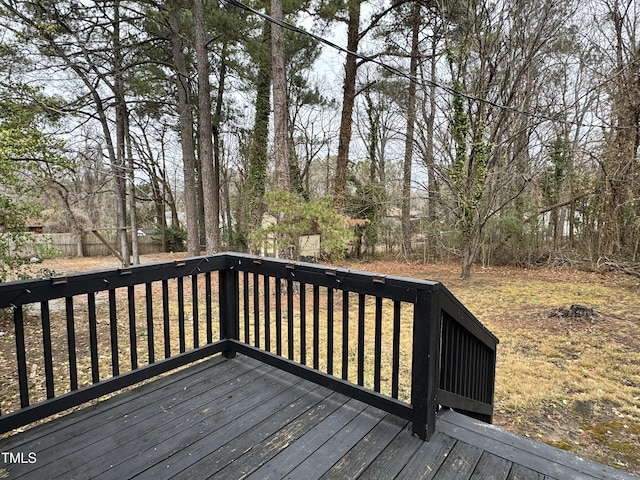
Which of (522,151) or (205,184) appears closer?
(522,151)

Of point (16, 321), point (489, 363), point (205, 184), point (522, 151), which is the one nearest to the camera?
point (16, 321)

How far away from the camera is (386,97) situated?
441 inches

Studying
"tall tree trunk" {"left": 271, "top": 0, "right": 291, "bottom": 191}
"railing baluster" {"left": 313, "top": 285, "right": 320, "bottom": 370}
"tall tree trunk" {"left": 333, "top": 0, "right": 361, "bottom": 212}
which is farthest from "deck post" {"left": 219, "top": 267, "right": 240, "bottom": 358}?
"tall tree trunk" {"left": 333, "top": 0, "right": 361, "bottom": 212}

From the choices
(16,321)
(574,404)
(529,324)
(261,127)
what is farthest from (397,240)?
(16,321)

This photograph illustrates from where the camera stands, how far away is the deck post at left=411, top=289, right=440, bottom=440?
1662mm

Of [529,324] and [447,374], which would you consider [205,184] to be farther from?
[447,374]

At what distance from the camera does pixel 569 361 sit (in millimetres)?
4148

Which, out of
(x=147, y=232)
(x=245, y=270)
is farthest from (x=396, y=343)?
(x=147, y=232)

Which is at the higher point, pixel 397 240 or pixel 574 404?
pixel 397 240

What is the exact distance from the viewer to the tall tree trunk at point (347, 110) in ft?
32.1

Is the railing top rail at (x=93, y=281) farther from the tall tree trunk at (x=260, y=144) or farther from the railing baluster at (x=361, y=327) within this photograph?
the tall tree trunk at (x=260, y=144)

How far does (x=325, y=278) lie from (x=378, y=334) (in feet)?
1.37

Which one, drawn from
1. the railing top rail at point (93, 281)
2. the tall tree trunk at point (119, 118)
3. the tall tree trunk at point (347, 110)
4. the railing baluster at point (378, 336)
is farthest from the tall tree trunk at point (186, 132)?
the railing baluster at point (378, 336)

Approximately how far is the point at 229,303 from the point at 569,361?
154 inches
